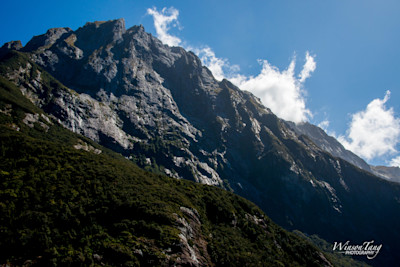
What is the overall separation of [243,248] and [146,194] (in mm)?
27478

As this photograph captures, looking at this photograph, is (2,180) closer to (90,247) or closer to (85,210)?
(85,210)

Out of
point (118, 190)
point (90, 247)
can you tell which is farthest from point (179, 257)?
point (118, 190)

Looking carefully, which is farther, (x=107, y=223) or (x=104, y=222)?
(x=104, y=222)

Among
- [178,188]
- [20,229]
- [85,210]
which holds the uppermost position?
[178,188]

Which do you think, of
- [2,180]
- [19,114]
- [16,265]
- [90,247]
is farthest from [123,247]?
[19,114]

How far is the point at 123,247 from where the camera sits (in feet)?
112

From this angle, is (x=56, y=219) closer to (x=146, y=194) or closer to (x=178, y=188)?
(x=146, y=194)

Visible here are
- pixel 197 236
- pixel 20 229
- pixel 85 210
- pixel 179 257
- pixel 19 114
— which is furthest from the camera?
pixel 19 114

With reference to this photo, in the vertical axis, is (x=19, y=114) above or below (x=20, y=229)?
above

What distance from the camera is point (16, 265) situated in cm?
2805

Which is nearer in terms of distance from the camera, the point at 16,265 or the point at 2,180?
the point at 16,265

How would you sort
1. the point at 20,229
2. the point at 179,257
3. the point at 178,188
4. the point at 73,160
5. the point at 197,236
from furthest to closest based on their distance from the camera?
the point at 178,188, the point at 73,160, the point at 197,236, the point at 179,257, the point at 20,229

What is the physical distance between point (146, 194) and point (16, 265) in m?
29.0

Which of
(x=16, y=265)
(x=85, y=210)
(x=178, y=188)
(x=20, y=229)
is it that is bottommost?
(x=16, y=265)
